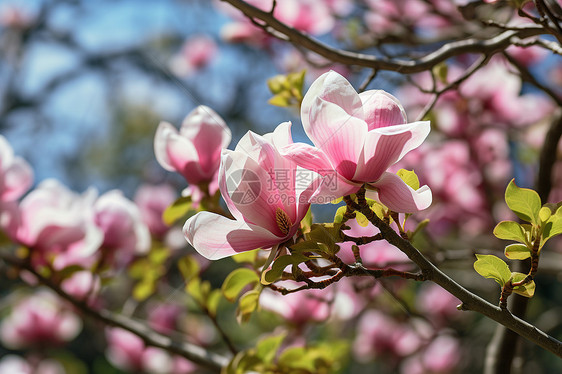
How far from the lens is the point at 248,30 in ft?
4.18

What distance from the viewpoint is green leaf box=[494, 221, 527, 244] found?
398 mm

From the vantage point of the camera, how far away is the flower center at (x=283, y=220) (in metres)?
0.41

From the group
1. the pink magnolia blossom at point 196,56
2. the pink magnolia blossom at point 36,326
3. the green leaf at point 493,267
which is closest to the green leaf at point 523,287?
the green leaf at point 493,267

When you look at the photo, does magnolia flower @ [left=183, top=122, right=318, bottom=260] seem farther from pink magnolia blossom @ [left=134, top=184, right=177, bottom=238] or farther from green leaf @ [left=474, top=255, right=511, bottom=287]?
pink magnolia blossom @ [left=134, top=184, right=177, bottom=238]

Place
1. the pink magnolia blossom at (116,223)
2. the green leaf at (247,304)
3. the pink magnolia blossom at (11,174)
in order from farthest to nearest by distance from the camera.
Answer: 1. the pink magnolia blossom at (116,223)
2. the pink magnolia blossom at (11,174)
3. the green leaf at (247,304)

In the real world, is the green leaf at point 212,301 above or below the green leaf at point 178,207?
below

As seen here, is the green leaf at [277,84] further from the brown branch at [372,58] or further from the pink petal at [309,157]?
the pink petal at [309,157]

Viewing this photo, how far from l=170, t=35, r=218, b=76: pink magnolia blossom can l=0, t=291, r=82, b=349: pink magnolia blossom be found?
133 centimetres

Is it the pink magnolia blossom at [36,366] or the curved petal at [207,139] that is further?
the pink magnolia blossom at [36,366]

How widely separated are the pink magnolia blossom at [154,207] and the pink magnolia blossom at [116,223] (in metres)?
0.48

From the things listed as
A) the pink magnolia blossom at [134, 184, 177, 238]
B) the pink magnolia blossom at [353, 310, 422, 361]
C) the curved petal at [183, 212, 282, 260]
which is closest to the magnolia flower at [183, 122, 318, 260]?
the curved petal at [183, 212, 282, 260]

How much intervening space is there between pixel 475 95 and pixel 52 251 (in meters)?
1.02

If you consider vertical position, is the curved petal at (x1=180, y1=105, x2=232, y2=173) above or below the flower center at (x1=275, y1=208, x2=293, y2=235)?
below

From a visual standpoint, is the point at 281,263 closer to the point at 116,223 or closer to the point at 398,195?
the point at 398,195
